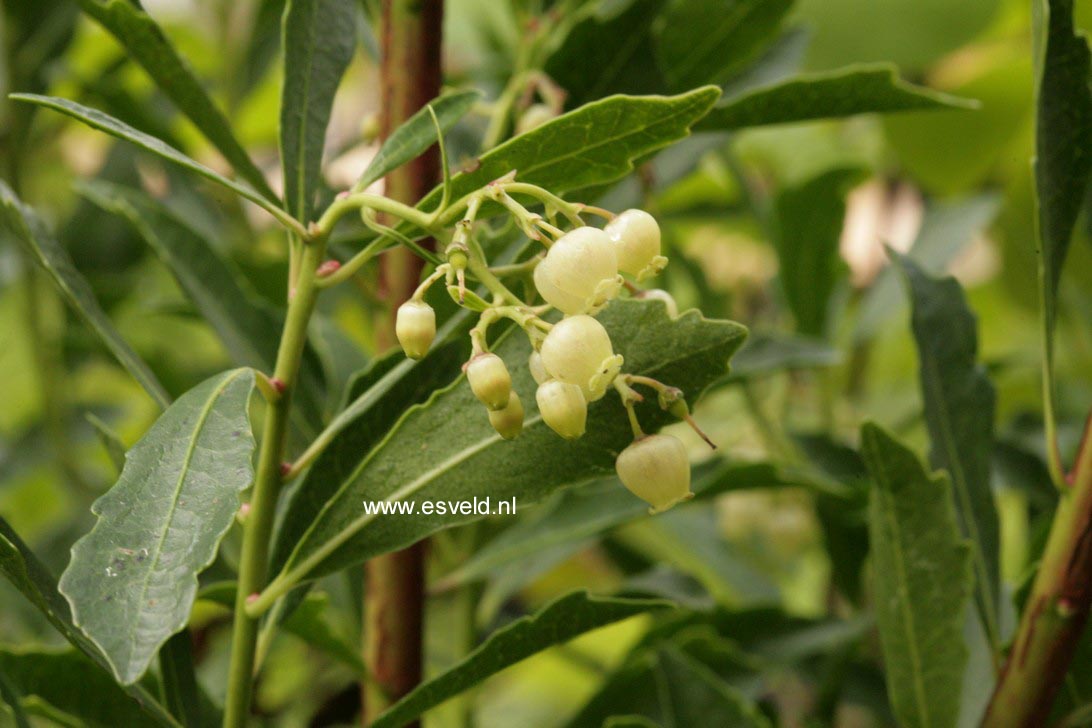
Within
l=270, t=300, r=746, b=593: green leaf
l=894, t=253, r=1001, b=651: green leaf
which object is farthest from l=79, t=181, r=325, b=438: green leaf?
l=894, t=253, r=1001, b=651: green leaf

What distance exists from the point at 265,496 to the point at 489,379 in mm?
158

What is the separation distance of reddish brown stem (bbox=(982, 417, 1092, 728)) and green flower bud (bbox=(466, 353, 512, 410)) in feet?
1.19

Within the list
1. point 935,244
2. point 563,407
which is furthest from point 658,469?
point 935,244

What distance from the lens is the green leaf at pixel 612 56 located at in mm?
731

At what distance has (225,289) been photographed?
78cm

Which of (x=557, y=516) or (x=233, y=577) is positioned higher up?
(x=233, y=577)

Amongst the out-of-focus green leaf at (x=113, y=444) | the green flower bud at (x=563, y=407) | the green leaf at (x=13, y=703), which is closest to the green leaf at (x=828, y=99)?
the green flower bud at (x=563, y=407)

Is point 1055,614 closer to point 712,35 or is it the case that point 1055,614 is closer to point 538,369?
point 538,369

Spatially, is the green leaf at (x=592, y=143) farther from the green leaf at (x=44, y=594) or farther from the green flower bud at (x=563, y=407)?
the green leaf at (x=44, y=594)

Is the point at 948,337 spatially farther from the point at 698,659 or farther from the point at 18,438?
the point at 18,438

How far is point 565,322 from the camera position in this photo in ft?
1.58

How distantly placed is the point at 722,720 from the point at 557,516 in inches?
8.3

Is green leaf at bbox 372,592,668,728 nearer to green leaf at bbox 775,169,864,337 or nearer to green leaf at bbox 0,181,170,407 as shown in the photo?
green leaf at bbox 0,181,170,407

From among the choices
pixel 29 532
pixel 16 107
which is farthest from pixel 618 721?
pixel 29 532
